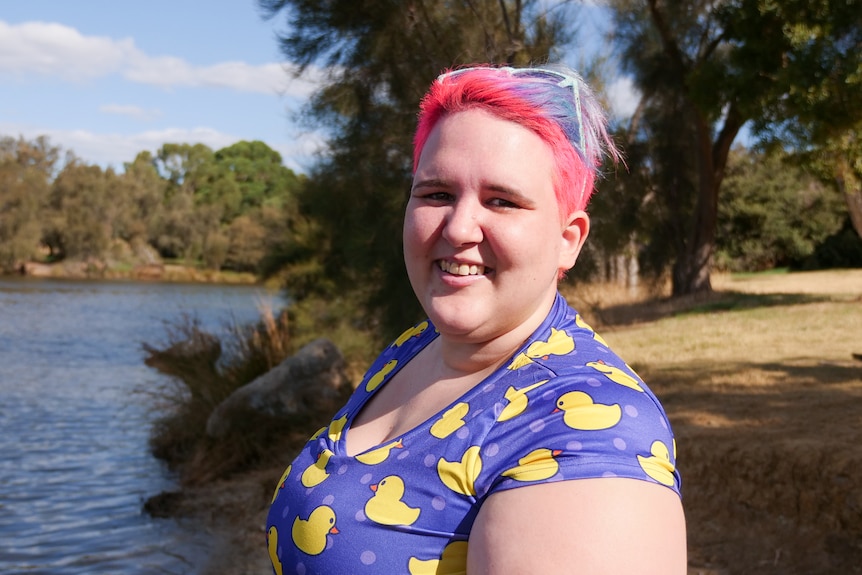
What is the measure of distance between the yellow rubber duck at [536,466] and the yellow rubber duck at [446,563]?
0.14 m

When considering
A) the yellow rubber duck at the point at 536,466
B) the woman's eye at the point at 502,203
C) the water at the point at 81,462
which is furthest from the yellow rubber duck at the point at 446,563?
the water at the point at 81,462

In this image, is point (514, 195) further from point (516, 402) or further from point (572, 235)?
point (516, 402)

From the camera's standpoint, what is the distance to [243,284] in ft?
164

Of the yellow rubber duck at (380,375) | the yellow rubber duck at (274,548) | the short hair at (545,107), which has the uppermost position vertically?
the short hair at (545,107)

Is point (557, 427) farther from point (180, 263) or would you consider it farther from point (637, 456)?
point (180, 263)

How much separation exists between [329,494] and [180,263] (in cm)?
5865

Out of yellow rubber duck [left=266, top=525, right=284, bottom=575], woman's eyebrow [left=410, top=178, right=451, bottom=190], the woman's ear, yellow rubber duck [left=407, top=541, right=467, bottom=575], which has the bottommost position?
yellow rubber duck [left=266, top=525, right=284, bottom=575]

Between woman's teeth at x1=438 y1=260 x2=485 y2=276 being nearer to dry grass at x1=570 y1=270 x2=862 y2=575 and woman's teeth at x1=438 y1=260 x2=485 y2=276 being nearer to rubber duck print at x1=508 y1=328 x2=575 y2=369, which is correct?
rubber duck print at x1=508 y1=328 x2=575 y2=369

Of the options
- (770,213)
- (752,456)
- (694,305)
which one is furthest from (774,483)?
(770,213)

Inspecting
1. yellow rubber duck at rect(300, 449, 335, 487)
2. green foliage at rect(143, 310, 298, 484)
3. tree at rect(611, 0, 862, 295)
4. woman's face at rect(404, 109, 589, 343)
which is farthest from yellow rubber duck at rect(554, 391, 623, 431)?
tree at rect(611, 0, 862, 295)

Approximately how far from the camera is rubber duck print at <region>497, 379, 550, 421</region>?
1266 millimetres

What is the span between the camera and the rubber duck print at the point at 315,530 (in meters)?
1.36

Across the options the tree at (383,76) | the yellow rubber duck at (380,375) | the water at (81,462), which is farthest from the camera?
the tree at (383,76)

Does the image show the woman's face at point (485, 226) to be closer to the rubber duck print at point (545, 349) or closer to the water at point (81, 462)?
the rubber duck print at point (545, 349)
